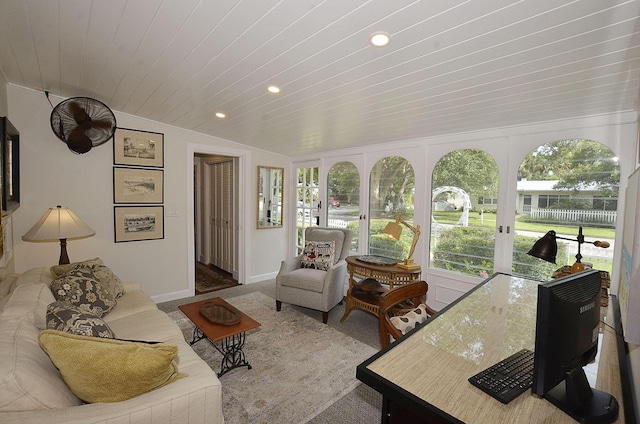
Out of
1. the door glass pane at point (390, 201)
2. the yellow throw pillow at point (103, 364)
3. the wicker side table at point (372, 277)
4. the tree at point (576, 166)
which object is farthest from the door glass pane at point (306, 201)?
the yellow throw pillow at point (103, 364)

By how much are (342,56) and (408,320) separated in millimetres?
1592

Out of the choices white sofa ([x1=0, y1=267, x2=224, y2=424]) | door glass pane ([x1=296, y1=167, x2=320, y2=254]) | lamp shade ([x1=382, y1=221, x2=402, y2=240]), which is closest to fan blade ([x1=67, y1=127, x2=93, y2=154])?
white sofa ([x1=0, y1=267, x2=224, y2=424])

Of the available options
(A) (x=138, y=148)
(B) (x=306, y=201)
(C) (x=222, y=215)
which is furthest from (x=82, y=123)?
(B) (x=306, y=201)

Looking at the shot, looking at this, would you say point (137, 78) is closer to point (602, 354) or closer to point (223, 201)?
point (223, 201)

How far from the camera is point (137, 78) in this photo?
2.35 meters

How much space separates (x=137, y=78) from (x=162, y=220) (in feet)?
6.31

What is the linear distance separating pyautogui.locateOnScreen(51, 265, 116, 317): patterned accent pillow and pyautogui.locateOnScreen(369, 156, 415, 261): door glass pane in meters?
2.95

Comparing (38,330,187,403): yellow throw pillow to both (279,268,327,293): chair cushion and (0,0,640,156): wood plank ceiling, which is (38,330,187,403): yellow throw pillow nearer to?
(0,0,640,156): wood plank ceiling

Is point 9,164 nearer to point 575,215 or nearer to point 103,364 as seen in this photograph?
point 103,364

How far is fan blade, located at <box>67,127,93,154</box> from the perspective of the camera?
2.92m

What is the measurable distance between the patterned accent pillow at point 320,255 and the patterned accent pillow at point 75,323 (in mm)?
2333

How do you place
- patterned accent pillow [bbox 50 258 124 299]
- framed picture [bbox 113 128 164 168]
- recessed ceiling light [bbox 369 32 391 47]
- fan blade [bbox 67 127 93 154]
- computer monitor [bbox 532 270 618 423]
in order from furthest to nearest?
framed picture [bbox 113 128 164 168] < fan blade [bbox 67 127 93 154] < patterned accent pillow [bbox 50 258 124 299] < recessed ceiling light [bbox 369 32 391 47] < computer monitor [bbox 532 270 618 423]

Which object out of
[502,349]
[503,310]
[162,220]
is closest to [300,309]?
[162,220]

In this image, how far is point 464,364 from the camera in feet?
3.71
